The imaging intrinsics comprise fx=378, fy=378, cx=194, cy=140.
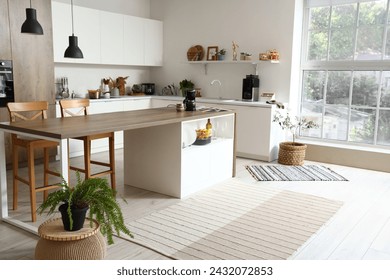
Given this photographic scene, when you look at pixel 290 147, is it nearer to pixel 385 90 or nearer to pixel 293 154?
pixel 293 154

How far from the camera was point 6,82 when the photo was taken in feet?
14.9

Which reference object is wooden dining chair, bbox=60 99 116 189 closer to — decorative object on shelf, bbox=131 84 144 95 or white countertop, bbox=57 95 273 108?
white countertop, bbox=57 95 273 108

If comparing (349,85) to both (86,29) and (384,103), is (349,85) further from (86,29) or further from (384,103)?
(86,29)

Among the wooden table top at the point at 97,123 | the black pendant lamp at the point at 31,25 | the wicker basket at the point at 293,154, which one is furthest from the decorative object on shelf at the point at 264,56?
the black pendant lamp at the point at 31,25

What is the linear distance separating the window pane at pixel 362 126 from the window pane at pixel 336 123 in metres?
0.10

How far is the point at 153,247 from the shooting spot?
2713mm

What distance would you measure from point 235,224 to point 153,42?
4.57 metres

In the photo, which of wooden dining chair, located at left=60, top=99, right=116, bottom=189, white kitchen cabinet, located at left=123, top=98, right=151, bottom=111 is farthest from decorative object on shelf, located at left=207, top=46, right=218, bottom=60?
wooden dining chair, located at left=60, top=99, right=116, bottom=189

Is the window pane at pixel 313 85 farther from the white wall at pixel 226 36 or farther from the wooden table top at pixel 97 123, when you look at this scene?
the wooden table top at pixel 97 123

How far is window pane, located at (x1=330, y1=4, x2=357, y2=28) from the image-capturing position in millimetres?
5285

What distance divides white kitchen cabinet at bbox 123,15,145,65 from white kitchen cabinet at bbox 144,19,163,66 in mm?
107

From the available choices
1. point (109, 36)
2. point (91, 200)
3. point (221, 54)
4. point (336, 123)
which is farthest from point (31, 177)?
point (336, 123)
